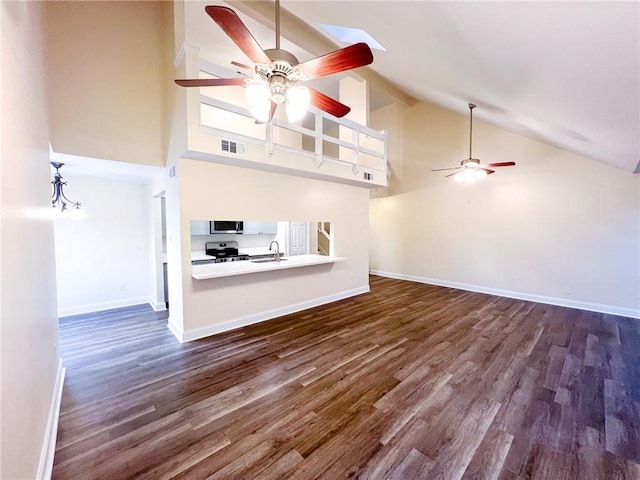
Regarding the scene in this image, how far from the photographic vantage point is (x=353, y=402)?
7.91 ft

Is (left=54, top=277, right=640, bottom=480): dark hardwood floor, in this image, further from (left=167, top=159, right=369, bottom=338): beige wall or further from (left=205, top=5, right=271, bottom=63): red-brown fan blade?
(left=205, top=5, right=271, bottom=63): red-brown fan blade

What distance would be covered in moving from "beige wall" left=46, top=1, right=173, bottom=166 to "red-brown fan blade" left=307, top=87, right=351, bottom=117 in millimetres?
2512

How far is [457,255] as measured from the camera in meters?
6.57

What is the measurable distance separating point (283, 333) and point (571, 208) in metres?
5.71

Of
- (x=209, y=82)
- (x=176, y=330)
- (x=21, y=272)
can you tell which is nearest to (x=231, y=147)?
(x=209, y=82)

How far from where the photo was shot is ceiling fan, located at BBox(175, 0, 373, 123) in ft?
5.79

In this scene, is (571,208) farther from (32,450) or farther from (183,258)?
(32,450)

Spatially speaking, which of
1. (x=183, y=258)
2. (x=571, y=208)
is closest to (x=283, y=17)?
(x=183, y=258)

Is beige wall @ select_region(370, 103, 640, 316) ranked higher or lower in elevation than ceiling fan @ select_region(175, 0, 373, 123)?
lower

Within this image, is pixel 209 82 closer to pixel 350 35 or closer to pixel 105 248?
pixel 350 35

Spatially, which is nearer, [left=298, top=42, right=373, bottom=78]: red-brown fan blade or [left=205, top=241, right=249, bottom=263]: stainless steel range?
[left=298, top=42, right=373, bottom=78]: red-brown fan blade

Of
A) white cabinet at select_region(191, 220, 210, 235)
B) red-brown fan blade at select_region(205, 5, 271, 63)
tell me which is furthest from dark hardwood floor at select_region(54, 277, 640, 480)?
red-brown fan blade at select_region(205, 5, 271, 63)

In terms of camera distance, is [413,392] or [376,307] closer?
[413,392]

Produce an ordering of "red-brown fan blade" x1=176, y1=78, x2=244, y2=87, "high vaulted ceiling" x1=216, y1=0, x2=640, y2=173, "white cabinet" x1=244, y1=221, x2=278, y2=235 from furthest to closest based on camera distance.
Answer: "white cabinet" x1=244, y1=221, x2=278, y2=235, "red-brown fan blade" x1=176, y1=78, x2=244, y2=87, "high vaulted ceiling" x1=216, y1=0, x2=640, y2=173
